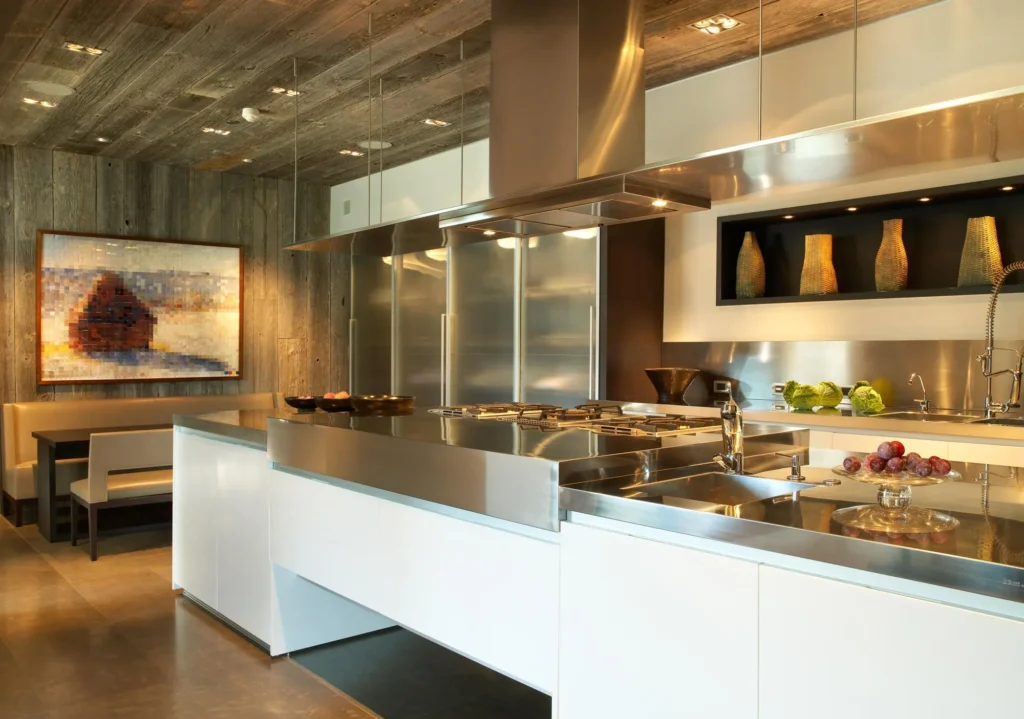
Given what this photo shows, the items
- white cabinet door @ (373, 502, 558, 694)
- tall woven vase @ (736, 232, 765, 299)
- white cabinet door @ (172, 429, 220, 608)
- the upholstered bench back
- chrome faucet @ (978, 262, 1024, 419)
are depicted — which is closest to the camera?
white cabinet door @ (373, 502, 558, 694)

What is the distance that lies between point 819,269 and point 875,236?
297 mm

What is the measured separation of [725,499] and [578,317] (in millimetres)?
2885

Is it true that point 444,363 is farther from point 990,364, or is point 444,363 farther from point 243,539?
point 990,364

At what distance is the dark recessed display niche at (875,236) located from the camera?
3443 mm

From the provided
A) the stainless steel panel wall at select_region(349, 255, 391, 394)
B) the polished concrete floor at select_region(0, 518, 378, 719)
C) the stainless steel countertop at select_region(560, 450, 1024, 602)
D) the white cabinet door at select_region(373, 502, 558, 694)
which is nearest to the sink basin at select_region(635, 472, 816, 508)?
the stainless steel countertop at select_region(560, 450, 1024, 602)

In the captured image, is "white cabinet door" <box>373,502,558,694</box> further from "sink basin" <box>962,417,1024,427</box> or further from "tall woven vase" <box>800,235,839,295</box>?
"tall woven vase" <box>800,235,839,295</box>

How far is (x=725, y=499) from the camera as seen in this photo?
68.5 inches

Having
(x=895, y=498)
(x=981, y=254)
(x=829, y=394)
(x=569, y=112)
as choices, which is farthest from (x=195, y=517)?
(x=981, y=254)

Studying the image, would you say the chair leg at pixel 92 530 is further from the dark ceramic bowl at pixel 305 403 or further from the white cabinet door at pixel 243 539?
the dark ceramic bowl at pixel 305 403

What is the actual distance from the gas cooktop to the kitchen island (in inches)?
3.9

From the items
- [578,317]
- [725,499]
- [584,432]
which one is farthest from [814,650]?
[578,317]

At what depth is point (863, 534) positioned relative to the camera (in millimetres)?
1327

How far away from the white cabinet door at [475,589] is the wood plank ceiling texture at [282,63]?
85.7 inches

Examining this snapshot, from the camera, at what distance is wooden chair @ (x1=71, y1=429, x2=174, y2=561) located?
14.8ft
